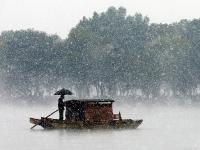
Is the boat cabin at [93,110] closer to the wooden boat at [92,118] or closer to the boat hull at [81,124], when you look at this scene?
the wooden boat at [92,118]

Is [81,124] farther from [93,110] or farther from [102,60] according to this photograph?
[102,60]

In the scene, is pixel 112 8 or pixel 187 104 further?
pixel 112 8

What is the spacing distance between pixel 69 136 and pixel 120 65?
67.7 m

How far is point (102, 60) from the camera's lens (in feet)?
404

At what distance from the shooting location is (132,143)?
159ft

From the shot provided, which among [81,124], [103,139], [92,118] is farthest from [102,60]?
[103,139]

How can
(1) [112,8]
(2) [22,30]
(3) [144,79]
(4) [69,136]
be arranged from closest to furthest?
(4) [69,136] → (3) [144,79] → (2) [22,30] → (1) [112,8]

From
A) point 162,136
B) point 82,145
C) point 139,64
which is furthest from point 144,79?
point 82,145

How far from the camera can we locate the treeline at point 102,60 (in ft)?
397

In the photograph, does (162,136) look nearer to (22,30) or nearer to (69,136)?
(69,136)

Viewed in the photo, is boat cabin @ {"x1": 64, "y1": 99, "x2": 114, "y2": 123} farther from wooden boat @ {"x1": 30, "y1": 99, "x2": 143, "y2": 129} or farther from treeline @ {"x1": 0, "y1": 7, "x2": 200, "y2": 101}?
treeline @ {"x1": 0, "y1": 7, "x2": 200, "y2": 101}

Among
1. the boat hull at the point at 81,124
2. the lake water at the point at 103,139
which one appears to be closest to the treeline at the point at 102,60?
the lake water at the point at 103,139

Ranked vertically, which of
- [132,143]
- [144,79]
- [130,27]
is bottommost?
[132,143]

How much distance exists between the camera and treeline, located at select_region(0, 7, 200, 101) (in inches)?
4759
